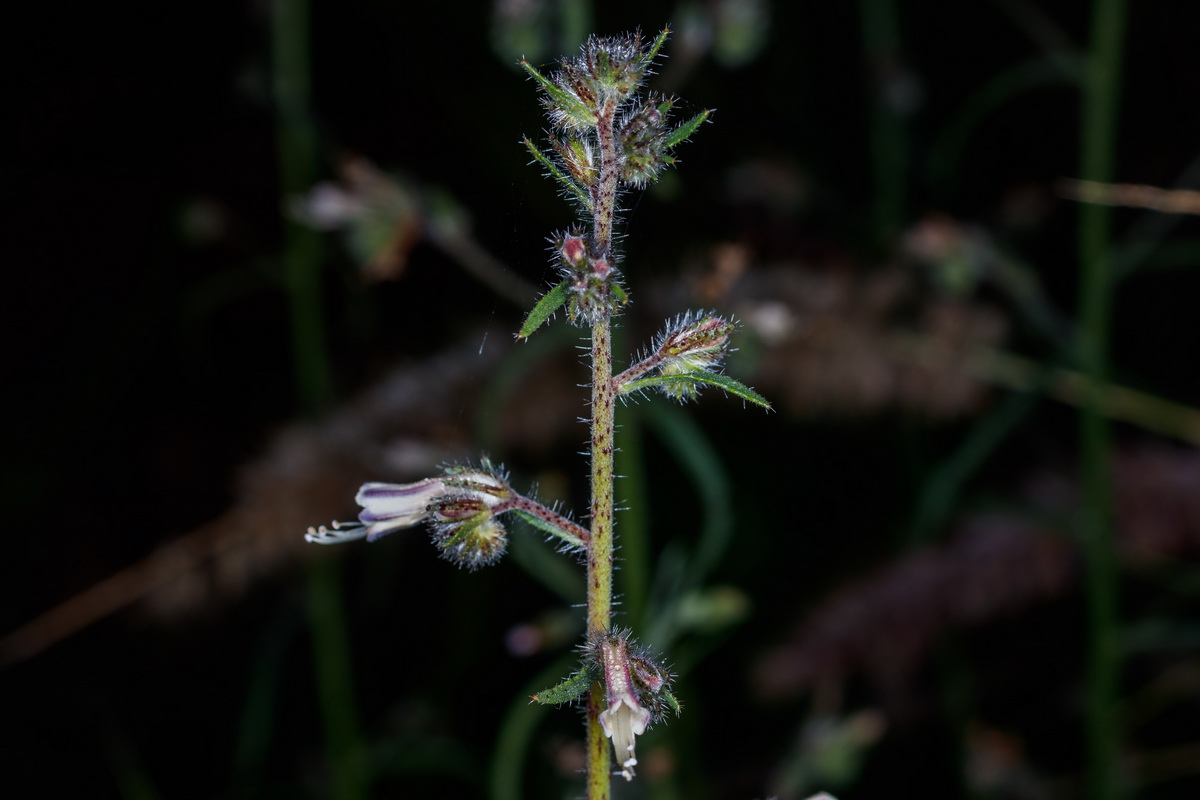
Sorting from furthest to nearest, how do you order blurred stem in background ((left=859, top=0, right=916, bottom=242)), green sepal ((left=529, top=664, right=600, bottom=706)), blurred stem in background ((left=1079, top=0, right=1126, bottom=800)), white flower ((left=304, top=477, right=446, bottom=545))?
blurred stem in background ((left=859, top=0, right=916, bottom=242)), blurred stem in background ((left=1079, top=0, right=1126, bottom=800)), white flower ((left=304, top=477, right=446, bottom=545)), green sepal ((left=529, top=664, right=600, bottom=706))

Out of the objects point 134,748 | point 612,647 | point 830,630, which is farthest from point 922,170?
point 134,748

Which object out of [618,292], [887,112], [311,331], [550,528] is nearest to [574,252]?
[618,292]

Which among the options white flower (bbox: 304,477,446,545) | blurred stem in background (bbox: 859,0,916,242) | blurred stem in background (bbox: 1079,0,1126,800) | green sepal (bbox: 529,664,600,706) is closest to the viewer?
green sepal (bbox: 529,664,600,706)

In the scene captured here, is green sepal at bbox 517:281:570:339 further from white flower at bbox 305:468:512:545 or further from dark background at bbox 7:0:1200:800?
dark background at bbox 7:0:1200:800

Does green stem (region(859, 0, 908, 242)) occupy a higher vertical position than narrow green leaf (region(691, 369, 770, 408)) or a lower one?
higher

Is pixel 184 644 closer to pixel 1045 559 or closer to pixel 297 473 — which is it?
pixel 297 473

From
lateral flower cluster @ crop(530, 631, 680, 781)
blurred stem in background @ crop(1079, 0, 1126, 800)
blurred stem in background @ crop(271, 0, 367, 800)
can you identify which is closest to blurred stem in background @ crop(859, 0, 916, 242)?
blurred stem in background @ crop(1079, 0, 1126, 800)

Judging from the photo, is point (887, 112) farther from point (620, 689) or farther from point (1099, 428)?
point (620, 689)
